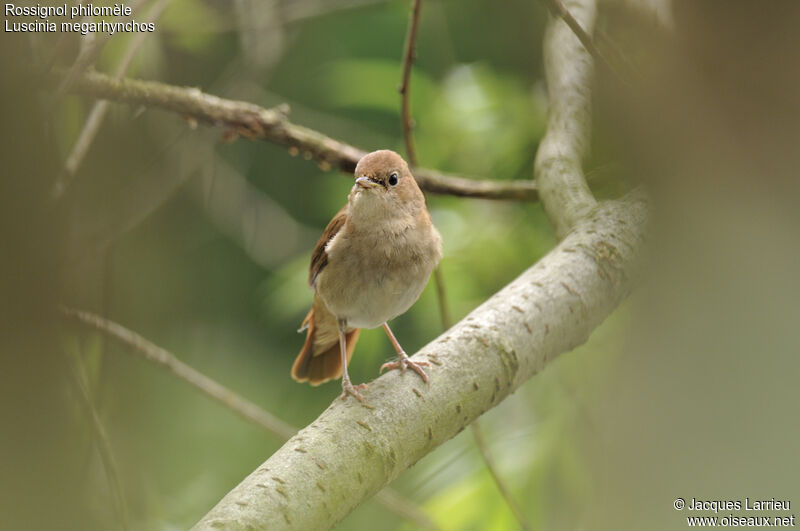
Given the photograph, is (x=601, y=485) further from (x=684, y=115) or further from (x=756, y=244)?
(x=684, y=115)

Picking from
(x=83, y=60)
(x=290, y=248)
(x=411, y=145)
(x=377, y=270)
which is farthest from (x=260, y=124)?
(x=290, y=248)

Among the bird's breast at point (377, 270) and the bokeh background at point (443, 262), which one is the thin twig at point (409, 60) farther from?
the bokeh background at point (443, 262)

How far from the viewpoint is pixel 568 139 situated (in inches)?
103

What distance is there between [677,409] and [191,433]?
4.34 meters

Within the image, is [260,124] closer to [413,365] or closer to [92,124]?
Result: [92,124]

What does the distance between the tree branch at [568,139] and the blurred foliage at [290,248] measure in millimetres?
509

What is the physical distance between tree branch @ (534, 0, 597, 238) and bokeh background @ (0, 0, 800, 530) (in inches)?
8.8

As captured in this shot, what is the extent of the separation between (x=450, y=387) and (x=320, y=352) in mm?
1052

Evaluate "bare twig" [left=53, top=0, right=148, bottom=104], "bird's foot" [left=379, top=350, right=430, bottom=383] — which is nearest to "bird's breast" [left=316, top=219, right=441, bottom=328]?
"bird's foot" [left=379, top=350, right=430, bottom=383]

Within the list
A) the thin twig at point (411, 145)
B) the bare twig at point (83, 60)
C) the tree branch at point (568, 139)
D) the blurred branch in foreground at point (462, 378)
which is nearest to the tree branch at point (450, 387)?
the blurred branch in foreground at point (462, 378)

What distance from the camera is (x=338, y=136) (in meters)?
4.93

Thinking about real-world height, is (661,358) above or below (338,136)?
below

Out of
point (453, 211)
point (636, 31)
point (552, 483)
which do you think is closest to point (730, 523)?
point (636, 31)

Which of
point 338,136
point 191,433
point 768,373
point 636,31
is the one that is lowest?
point 768,373
